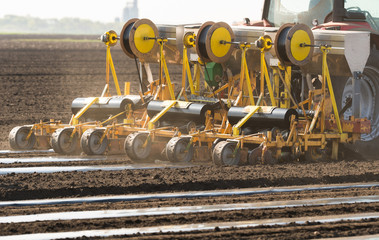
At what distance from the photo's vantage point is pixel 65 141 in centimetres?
1184

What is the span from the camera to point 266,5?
13.9m

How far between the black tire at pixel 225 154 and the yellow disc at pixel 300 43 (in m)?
1.53

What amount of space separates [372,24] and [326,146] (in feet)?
7.37

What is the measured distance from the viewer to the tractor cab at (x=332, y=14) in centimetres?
1199

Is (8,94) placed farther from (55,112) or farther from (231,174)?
(231,174)

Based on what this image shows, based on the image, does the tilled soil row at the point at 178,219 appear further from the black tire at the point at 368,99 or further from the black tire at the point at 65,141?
the black tire at the point at 65,141

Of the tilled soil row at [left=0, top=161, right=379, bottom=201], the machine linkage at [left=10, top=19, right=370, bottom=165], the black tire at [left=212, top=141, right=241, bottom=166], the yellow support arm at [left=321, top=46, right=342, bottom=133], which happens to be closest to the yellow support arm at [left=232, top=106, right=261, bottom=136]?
the machine linkage at [left=10, top=19, right=370, bottom=165]

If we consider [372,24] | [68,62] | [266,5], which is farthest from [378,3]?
[68,62]


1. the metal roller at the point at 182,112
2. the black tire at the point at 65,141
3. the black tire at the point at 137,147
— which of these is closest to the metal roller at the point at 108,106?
the metal roller at the point at 182,112

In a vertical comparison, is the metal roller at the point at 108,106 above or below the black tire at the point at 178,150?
above

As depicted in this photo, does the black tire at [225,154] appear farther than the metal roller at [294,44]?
No

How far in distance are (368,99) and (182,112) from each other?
2.69 meters

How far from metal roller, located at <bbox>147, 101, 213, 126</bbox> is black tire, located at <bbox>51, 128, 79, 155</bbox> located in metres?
1.13

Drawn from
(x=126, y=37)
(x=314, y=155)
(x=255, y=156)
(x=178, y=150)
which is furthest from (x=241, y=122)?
(x=126, y=37)
